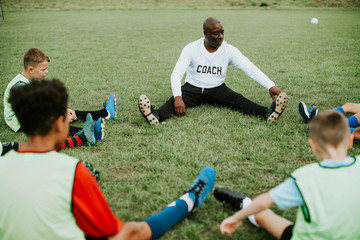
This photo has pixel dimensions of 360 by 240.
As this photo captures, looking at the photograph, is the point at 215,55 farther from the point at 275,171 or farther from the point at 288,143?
the point at 275,171

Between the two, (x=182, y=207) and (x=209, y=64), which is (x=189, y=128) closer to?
(x=209, y=64)

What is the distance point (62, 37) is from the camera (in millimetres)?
12234

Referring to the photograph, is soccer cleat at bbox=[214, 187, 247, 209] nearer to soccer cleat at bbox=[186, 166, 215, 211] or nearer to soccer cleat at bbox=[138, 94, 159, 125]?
soccer cleat at bbox=[186, 166, 215, 211]

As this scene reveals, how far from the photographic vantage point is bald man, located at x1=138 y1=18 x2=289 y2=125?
395cm

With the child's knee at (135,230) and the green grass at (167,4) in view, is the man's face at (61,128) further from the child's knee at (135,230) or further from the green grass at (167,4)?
the green grass at (167,4)

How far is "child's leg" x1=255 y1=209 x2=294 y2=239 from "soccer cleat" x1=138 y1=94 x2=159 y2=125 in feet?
6.82

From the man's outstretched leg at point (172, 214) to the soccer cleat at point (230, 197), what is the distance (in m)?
0.10

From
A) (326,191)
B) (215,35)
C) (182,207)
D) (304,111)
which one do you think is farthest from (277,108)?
(326,191)

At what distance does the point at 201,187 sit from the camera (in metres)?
2.26

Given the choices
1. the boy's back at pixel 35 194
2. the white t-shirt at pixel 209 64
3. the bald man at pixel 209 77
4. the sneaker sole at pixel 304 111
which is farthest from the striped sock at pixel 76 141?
the sneaker sole at pixel 304 111

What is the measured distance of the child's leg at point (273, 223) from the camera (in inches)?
74.3

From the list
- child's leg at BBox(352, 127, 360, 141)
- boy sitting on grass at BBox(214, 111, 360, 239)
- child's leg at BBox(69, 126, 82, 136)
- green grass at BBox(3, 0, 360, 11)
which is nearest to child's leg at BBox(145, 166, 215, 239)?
boy sitting on grass at BBox(214, 111, 360, 239)

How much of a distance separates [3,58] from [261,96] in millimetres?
7204

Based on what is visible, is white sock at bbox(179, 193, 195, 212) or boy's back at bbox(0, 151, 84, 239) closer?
boy's back at bbox(0, 151, 84, 239)
